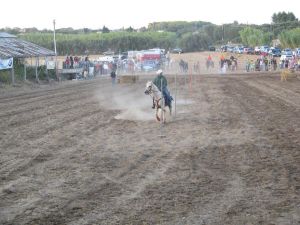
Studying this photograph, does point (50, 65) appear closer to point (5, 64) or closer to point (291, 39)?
point (5, 64)

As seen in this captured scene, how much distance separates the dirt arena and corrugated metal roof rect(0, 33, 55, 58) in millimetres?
16901

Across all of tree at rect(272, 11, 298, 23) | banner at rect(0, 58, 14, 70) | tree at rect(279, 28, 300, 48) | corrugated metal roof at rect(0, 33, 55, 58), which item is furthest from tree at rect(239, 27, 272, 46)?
banner at rect(0, 58, 14, 70)

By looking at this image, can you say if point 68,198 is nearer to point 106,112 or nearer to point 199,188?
point 199,188

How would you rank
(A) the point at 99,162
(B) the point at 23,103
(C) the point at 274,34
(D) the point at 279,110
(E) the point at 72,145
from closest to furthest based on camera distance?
1. (A) the point at 99,162
2. (E) the point at 72,145
3. (D) the point at 279,110
4. (B) the point at 23,103
5. (C) the point at 274,34

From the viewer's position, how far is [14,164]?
12492 millimetres

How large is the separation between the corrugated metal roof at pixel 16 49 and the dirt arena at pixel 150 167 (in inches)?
665

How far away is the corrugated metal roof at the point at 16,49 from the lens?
38938 mm

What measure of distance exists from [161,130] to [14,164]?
5.89 metres

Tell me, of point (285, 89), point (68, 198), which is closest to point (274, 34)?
point (285, 89)

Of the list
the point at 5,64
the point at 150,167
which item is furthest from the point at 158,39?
the point at 150,167

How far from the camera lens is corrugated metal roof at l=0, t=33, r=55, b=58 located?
38.9m

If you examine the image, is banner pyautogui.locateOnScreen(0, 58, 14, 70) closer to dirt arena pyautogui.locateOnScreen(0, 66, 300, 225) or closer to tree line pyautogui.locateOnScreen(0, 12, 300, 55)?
dirt arena pyautogui.locateOnScreen(0, 66, 300, 225)

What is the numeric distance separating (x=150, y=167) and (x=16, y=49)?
31403 millimetres

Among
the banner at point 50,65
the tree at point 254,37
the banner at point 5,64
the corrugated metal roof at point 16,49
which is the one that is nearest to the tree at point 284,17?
the tree at point 254,37
